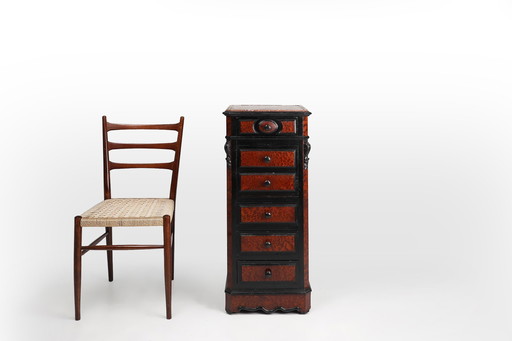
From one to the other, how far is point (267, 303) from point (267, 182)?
749mm

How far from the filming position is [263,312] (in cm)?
454

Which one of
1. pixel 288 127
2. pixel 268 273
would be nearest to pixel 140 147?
pixel 288 127

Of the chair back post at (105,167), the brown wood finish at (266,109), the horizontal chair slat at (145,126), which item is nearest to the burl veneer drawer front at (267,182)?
the brown wood finish at (266,109)

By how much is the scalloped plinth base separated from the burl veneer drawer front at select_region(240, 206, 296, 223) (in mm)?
468

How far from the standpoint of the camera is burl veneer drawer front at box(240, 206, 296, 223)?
4.51m

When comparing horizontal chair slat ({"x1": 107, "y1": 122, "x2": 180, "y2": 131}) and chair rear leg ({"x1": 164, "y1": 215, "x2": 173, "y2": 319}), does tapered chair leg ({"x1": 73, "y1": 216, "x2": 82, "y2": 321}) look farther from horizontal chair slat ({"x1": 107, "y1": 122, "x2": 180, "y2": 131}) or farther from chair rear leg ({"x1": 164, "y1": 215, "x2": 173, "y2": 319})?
horizontal chair slat ({"x1": 107, "y1": 122, "x2": 180, "y2": 131})

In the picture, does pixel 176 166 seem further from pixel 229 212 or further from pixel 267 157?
pixel 267 157

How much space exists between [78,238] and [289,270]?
1291 millimetres

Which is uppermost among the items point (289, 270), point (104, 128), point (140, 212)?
point (104, 128)

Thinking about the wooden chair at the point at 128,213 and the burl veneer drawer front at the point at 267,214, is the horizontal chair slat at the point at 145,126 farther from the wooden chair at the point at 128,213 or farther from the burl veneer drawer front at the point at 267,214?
the burl veneer drawer front at the point at 267,214

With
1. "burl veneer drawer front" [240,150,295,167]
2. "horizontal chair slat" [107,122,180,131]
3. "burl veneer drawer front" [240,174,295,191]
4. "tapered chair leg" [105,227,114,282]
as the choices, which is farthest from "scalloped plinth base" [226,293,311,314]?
"horizontal chair slat" [107,122,180,131]

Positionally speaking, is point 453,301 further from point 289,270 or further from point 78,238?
point 78,238

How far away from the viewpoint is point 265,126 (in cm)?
442

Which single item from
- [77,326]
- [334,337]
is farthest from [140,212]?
[334,337]
